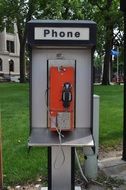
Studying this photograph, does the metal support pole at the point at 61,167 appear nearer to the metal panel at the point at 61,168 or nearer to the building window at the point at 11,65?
the metal panel at the point at 61,168

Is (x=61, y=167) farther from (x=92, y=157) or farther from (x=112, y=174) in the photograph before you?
(x=112, y=174)

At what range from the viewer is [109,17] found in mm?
36812

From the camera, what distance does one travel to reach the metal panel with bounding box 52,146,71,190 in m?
5.10

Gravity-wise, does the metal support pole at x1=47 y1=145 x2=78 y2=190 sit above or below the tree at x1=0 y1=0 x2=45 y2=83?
below

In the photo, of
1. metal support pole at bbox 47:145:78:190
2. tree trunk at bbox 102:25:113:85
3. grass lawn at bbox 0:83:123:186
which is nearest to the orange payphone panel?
metal support pole at bbox 47:145:78:190

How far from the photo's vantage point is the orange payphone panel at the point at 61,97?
486cm

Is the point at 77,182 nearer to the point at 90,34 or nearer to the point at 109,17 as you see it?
the point at 90,34

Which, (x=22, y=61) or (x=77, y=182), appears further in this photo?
(x=22, y=61)

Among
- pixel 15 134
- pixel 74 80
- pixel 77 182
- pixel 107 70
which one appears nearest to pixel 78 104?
pixel 74 80

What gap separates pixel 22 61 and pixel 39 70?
1770 inches

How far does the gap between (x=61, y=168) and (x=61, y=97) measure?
0.82 m

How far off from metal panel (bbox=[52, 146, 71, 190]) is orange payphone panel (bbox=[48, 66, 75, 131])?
0.97ft

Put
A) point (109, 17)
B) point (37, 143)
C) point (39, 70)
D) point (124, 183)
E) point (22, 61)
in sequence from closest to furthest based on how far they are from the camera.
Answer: point (37, 143)
point (39, 70)
point (124, 183)
point (109, 17)
point (22, 61)

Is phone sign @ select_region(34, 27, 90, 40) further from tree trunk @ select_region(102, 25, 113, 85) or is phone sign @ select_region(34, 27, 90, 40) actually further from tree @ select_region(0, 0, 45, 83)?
tree @ select_region(0, 0, 45, 83)
